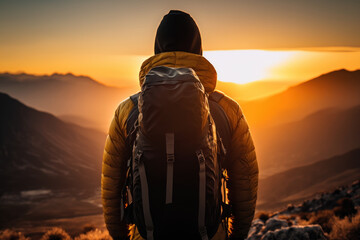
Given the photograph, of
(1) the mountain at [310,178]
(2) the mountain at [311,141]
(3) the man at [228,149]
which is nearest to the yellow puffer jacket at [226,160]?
(3) the man at [228,149]

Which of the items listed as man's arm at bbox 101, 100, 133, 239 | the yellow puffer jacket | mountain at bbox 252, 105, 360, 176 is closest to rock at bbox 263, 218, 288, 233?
the yellow puffer jacket

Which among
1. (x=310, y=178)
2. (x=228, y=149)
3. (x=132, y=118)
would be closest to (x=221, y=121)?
(x=228, y=149)

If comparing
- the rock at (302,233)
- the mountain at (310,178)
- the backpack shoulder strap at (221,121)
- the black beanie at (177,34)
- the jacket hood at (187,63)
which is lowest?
the mountain at (310,178)

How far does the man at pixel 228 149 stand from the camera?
2145 millimetres

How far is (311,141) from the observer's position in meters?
167

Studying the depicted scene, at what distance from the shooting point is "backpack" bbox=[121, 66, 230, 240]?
1.63m

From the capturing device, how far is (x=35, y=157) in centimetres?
11594

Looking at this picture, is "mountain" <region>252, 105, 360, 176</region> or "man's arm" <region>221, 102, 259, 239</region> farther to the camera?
"mountain" <region>252, 105, 360, 176</region>

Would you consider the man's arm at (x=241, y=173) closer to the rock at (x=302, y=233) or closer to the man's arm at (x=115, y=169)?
the man's arm at (x=115, y=169)

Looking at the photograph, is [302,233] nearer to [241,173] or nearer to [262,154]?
[241,173]

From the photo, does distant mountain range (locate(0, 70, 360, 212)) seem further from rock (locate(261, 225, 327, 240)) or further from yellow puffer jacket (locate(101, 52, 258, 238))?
yellow puffer jacket (locate(101, 52, 258, 238))

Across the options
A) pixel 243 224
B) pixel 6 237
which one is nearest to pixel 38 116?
pixel 6 237

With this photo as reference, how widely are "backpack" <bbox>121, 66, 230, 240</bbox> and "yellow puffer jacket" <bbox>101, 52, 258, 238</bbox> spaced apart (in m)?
0.41

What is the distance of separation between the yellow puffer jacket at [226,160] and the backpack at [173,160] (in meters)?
0.41
